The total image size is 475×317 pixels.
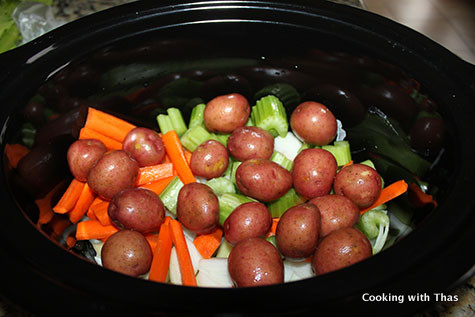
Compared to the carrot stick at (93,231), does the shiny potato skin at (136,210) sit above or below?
above

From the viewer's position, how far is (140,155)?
4.17 feet

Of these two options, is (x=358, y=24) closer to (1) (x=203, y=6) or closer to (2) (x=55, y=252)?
(1) (x=203, y=6)

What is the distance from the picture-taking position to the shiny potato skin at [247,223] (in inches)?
41.8

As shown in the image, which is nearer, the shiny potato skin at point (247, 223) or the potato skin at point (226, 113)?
the shiny potato skin at point (247, 223)

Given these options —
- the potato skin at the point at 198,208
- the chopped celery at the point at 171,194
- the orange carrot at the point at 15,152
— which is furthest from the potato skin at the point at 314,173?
the orange carrot at the point at 15,152

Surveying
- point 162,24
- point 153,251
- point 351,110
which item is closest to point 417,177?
point 351,110

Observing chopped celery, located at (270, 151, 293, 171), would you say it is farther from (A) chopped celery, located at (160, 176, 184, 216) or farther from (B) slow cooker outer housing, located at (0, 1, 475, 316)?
(B) slow cooker outer housing, located at (0, 1, 475, 316)

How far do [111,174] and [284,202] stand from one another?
0.51m

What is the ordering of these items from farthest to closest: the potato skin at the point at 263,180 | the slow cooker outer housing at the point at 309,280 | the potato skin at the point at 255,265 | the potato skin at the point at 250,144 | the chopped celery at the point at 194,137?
the chopped celery at the point at 194,137 < the potato skin at the point at 250,144 < the potato skin at the point at 263,180 < the potato skin at the point at 255,265 < the slow cooker outer housing at the point at 309,280

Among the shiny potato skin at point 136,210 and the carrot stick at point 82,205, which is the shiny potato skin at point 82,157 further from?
the shiny potato skin at point 136,210

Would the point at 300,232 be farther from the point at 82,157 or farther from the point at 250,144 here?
the point at 82,157

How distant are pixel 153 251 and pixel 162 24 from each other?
2.26ft

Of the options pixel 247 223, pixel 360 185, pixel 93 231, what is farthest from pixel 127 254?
pixel 360 185

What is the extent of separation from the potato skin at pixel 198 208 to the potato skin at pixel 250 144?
0.19m
